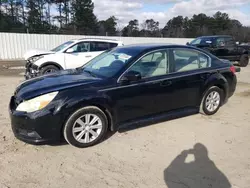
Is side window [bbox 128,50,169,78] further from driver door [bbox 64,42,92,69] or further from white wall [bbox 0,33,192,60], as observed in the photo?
white wall [bbox 0,33,192,60]

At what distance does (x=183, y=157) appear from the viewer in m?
3.80

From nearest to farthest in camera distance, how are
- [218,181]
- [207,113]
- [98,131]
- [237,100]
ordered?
[218,181] < [98,131] < [207,113] < [237,100]

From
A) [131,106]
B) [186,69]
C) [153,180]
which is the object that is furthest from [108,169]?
[186,69]

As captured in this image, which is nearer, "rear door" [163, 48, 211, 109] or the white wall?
"rear door" [163, 48, 211, 109]

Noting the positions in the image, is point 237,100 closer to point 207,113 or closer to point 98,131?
point 207,113

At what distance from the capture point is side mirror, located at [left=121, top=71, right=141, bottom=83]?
Result: 13.7 feet

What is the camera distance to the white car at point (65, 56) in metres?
9.15

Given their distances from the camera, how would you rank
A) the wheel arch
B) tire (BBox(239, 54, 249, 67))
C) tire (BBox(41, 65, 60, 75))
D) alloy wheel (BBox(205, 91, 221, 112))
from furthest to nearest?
1. tire (BBox(239, 54, 249, 67))
2. tire (BBox(41, 65, 60, 75))
3. alloy wheel (BBox(205, 91, 221, 112))
4. the wheel arch

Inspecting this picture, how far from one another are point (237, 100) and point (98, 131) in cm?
454

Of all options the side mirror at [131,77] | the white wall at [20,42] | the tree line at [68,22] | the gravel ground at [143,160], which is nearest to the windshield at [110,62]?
the side mirror at [131,77]

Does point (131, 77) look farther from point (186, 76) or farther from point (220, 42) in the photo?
point (220, 42)

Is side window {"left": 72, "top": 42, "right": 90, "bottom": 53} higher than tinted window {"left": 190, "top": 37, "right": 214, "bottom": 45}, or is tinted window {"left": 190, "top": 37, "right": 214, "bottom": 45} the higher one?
tinted window {"left": 190, "top": 37, "right": 214, "bottom": 45}

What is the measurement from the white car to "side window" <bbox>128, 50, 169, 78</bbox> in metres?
5.42

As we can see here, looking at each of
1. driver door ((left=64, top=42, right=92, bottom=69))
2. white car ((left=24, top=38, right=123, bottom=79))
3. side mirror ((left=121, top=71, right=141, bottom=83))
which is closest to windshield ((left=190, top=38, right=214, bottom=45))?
white car ((left=24, top=38, right=123, bottom=79))
